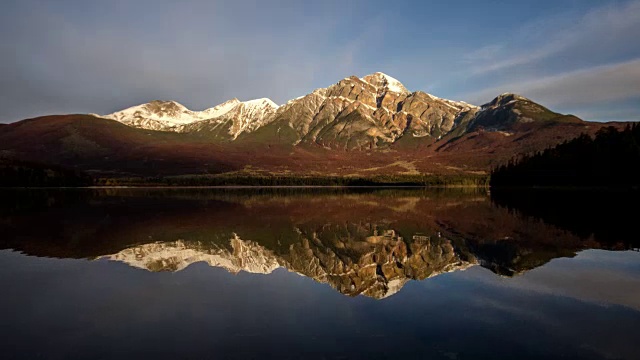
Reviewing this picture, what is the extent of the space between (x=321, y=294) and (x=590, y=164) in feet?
533

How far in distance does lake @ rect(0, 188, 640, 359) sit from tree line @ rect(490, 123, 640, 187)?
115 m

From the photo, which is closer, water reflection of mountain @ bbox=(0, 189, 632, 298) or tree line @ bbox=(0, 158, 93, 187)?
water reflection of mountain @ bbox=(0, 189, 632, 298)

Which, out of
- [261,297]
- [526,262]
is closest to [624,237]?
[526,262]

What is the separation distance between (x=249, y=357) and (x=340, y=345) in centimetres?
336

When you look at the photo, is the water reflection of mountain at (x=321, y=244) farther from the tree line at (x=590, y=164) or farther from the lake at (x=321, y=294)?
the tree line at (x=590, y=164)

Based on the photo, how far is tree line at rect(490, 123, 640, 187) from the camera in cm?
14138

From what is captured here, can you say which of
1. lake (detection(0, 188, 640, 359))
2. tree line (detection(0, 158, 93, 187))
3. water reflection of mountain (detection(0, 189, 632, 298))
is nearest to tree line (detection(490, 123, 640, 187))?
water reflection of mountain (detection(0, 189, 632, 298))

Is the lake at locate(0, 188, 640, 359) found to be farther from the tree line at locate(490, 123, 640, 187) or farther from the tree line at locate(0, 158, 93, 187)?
the tree line at locate(0, 158, 93, 187)

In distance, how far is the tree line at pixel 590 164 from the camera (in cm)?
14138

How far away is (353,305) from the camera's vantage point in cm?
2205

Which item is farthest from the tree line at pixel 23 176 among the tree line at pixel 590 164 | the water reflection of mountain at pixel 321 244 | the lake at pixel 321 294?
Result: the tree line at pixel 590 164

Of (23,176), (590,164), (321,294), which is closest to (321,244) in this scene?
(321,294)

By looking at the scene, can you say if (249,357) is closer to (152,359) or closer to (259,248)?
(152,359)

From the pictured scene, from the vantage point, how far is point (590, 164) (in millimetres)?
155750
